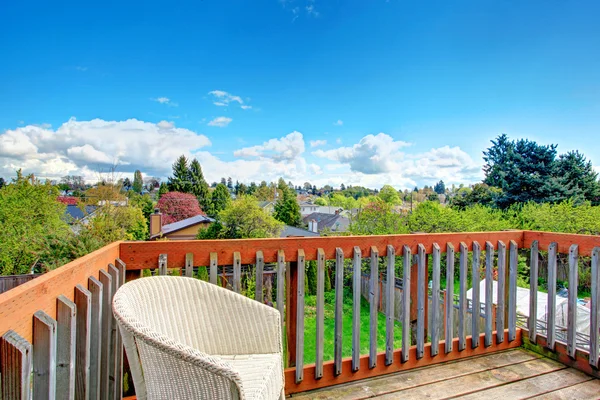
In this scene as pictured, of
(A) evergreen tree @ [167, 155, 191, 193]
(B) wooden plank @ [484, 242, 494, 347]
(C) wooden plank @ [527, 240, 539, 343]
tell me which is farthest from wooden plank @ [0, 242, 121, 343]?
(A) evergreen tree @ [167, 155, 191, 193]

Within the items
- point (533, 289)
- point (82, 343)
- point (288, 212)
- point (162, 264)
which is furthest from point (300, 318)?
point (288, 212)

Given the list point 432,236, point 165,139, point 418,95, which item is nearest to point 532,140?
point 418,95

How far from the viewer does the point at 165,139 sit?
Result: 1326 inches

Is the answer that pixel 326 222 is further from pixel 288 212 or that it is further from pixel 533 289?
pixel 533 289

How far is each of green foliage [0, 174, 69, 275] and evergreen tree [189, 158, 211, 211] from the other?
2378 centimetres

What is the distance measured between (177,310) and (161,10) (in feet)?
32.7

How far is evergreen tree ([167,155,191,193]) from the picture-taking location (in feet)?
121

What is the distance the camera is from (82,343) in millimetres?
1128

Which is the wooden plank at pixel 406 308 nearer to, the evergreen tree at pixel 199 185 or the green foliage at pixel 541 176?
the green foliage at pixel 541 176

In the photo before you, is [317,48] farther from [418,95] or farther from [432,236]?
[432,236]

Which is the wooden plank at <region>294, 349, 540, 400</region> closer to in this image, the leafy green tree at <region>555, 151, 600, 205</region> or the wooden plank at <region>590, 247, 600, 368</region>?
the wooden plank at <region>590, 247, 600, 368</region>

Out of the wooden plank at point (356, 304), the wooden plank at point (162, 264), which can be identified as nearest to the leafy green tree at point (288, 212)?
the wooden plank at point (356, 304)

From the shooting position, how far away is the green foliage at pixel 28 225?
8.77 m

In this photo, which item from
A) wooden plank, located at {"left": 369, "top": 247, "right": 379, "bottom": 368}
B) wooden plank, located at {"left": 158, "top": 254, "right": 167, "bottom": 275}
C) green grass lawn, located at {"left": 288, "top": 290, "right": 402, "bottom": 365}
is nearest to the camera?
wooden plank, located at {"left": 158, "top": 254, "right": 167, "bottom": 275}
